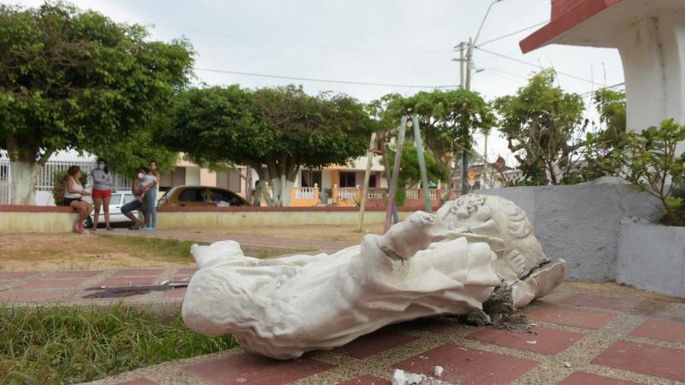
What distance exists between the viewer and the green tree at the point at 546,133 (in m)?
3.85

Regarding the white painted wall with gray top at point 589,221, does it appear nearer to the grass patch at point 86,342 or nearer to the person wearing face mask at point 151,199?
the grass patch at point 86,342

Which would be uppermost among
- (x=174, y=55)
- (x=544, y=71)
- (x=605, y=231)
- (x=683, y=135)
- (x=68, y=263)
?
(x=174, y=55)

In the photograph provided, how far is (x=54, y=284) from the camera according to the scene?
3.35 m

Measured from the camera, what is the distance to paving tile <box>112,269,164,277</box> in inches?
149

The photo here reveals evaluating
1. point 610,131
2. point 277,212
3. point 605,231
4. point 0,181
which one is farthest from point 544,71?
point 0,181

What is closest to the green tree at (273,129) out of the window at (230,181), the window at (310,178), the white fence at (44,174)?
the white fence at (44,174)

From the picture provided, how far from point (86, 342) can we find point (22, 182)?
8.47 metres

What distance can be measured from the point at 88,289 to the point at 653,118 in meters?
3.81

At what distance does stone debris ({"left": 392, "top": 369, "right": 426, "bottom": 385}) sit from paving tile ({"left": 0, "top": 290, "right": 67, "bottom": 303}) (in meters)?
2.07

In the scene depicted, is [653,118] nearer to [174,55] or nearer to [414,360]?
[414,360]

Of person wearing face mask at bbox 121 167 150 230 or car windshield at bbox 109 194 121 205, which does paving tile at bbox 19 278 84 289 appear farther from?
car windshield at bbox 109 194 121 205

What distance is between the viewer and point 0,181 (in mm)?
15172

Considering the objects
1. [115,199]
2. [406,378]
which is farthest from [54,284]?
[115,199]

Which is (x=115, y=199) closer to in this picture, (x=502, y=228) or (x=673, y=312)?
(x=502, y=228)
